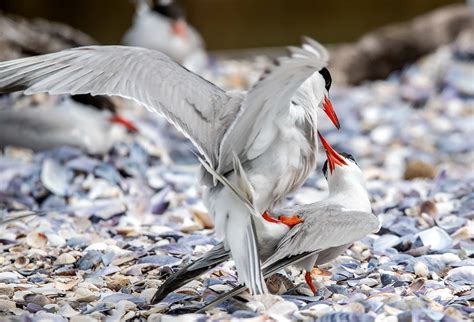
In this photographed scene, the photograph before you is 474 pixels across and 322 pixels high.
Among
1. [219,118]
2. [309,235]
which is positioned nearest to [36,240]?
[219,118]

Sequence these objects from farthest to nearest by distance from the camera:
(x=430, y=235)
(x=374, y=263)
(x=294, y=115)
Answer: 1. (x=430, y=235)
2. (x=374, y=263)
3. (x=294, y=115)

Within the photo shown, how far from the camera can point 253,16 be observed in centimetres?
1002

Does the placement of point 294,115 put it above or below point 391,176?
above

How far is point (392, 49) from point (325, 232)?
155 inches

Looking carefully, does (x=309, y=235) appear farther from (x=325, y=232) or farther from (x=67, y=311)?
(x=67, y=311)

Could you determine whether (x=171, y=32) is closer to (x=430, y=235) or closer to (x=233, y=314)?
(x=430, y=235)

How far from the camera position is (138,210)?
3027 millimetres

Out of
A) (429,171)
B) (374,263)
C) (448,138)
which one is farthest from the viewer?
(448,138)

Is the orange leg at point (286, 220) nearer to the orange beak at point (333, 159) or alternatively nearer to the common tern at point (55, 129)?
the orange beak at point (333, 159)

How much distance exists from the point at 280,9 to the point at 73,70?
8.29 metres

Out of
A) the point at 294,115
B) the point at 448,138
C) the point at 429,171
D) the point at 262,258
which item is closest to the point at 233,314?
the point at 262,258

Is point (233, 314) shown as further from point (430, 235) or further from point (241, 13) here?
point (241, 13)

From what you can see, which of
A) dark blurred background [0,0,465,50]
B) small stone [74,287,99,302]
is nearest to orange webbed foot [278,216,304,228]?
small stone [74,287,99,302]

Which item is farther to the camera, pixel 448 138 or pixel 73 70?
pixel 448 138
